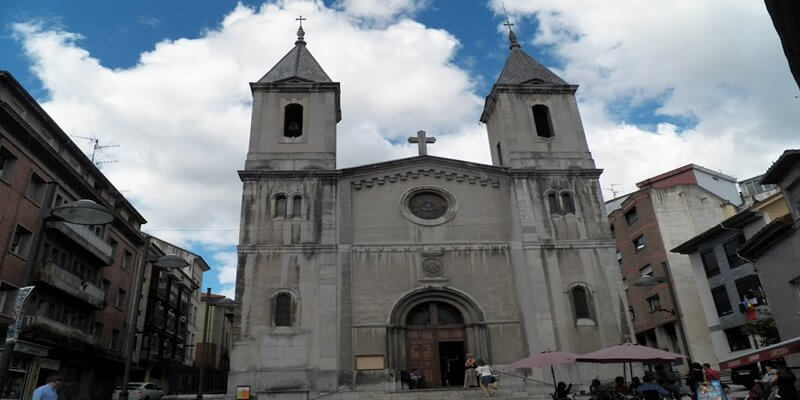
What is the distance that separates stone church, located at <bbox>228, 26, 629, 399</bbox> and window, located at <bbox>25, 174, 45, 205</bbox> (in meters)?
9.25

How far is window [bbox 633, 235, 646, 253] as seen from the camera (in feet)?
128

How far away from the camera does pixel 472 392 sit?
1952 centimetres

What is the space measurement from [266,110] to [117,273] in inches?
628

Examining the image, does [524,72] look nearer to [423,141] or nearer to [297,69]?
[423,141]

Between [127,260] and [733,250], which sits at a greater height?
[127,260]

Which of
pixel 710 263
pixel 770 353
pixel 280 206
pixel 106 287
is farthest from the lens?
pixel 106 287

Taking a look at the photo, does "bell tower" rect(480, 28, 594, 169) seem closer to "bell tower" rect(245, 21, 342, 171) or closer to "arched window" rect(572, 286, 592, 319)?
"arched window" rect(572, 286, 592, 319)

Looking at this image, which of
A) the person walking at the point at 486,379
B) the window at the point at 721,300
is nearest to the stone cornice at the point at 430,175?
the person walking at the point at 486,379

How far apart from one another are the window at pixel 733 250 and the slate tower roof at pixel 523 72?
1271 cm

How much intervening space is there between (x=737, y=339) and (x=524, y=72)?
1832 cm

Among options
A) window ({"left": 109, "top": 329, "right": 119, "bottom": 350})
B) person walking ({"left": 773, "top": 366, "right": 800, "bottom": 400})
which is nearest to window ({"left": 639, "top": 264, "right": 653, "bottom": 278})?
person walking ({"left": 773, "top": 366, "right": 800, "bottom": 400})

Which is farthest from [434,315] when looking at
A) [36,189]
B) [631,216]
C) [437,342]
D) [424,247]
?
[631,216]

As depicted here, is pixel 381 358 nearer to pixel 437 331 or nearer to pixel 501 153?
pixel 437 331

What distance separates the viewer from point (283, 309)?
22297mm
